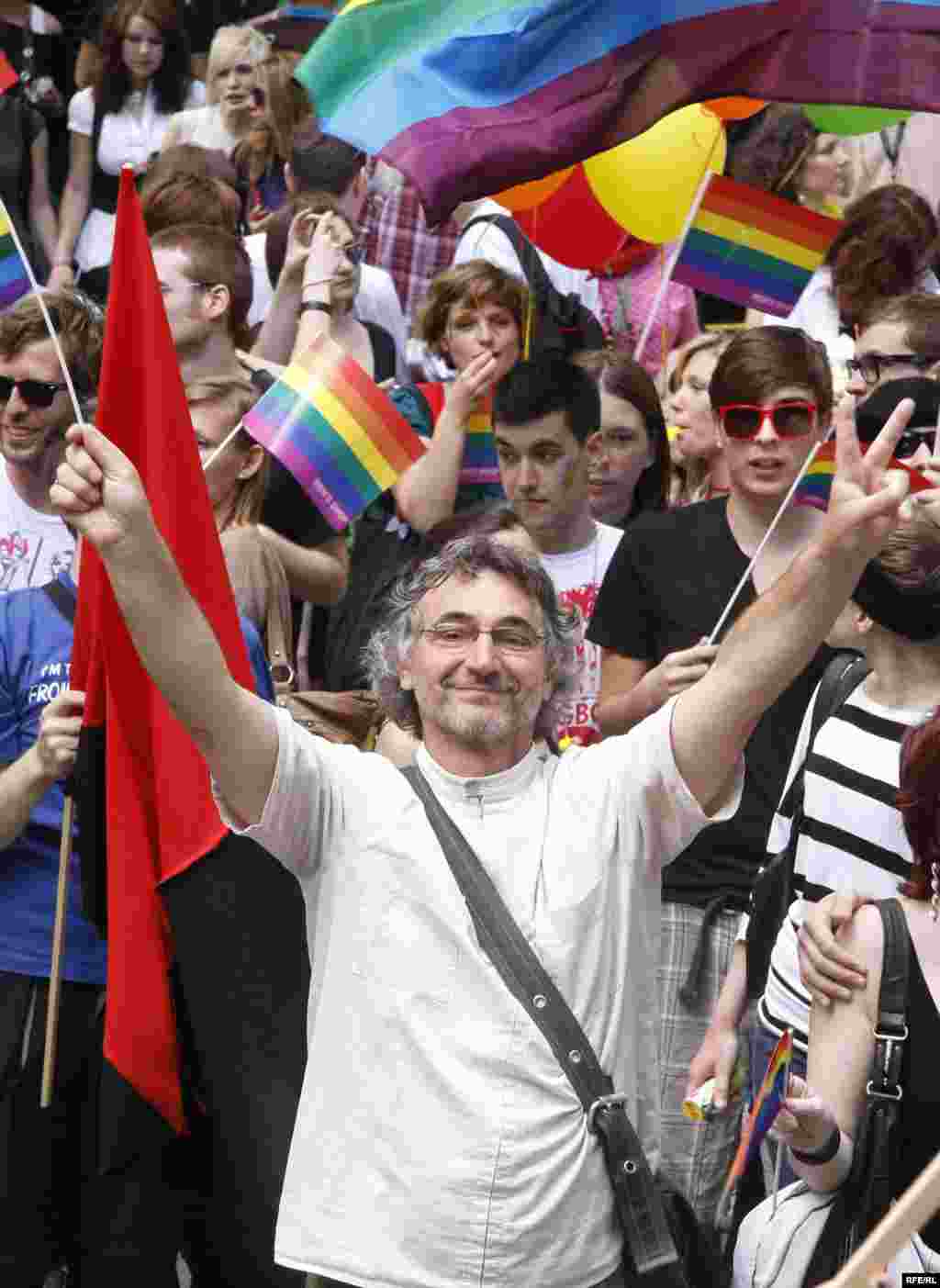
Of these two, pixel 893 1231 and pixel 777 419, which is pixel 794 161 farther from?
pixel 893 1231

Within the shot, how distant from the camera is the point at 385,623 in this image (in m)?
4.70

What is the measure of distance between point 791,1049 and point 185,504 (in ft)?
5.09

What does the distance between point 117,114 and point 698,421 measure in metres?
4.07

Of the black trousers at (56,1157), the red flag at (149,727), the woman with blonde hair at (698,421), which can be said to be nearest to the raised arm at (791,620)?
the red flag at (149,727)

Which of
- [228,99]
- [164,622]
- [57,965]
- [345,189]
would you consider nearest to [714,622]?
[57,965]

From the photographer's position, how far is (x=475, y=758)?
168 inches

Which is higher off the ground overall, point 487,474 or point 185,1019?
point 487,474

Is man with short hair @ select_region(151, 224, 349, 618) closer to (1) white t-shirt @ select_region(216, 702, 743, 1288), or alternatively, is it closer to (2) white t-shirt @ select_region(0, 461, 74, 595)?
(2) white t-shirt @ select_region(0, 461, 74, 595)

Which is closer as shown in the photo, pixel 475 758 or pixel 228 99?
pixel 475 758

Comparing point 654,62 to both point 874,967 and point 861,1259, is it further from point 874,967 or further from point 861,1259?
point 861,1259

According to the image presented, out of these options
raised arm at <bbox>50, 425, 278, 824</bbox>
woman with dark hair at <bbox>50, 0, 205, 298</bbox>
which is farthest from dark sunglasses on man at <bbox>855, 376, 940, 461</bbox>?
woman with dark hair at <bbox>50, 0, 205, 298</bbox>

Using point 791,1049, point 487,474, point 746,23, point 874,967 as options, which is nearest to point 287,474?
point 487,474

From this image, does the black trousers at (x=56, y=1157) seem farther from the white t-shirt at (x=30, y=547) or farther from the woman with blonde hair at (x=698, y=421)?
the woman with blonde hair at (x=698, y=421)

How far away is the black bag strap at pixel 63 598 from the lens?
544 cm
